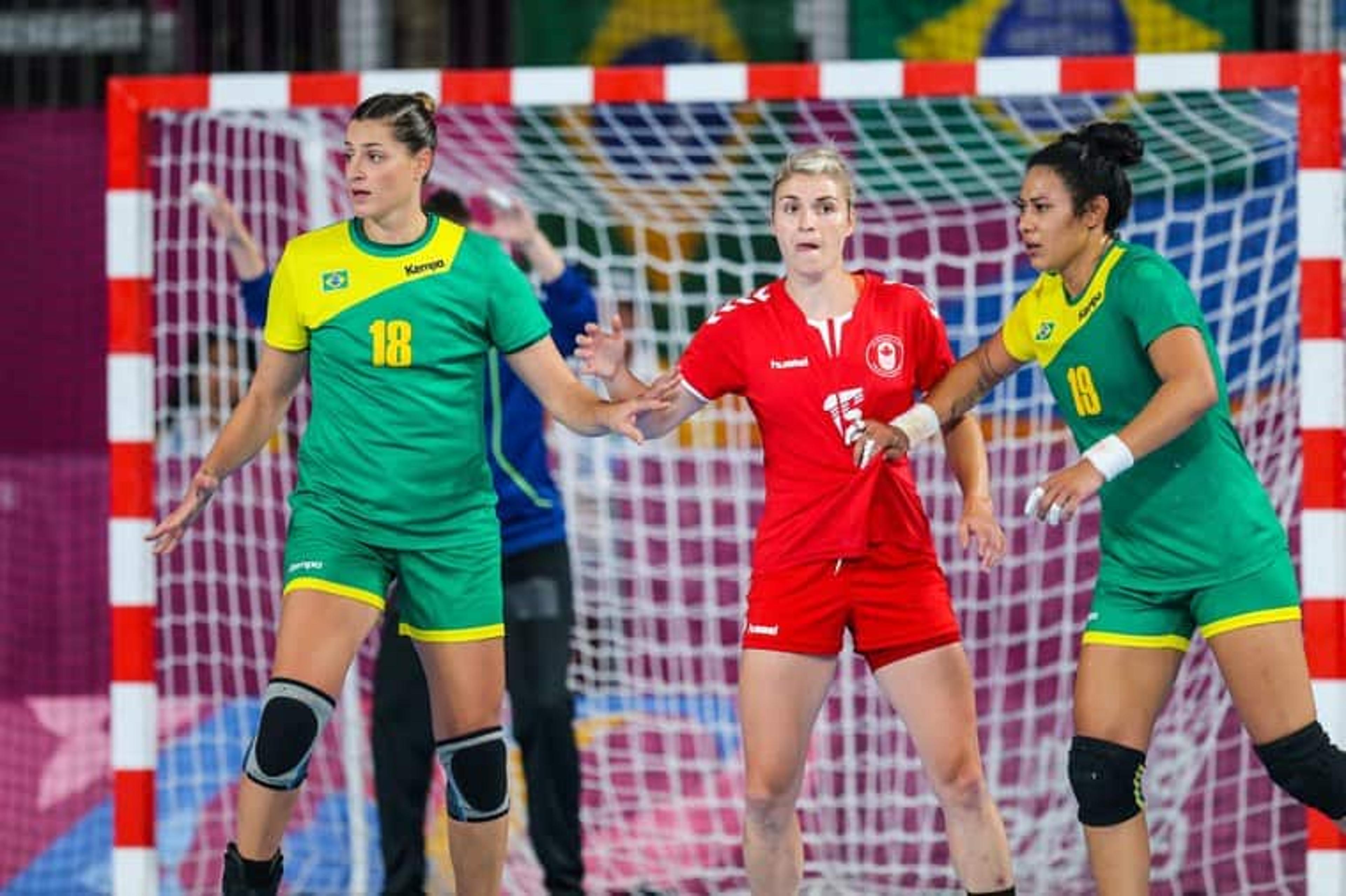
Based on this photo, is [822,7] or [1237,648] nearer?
[1237,648]

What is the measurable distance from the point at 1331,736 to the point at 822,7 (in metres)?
5.66

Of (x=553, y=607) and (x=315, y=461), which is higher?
(x=315, y=461)

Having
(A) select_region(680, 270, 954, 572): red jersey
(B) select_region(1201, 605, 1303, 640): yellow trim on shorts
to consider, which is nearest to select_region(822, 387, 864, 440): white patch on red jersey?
(A) select_region(680, 270, 954, 572): red jersey

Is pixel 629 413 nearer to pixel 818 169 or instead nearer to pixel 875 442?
pixel 875 442

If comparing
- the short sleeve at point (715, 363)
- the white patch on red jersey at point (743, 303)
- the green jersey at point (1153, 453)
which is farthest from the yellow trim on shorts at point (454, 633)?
the green jersey at point (1153, 453)

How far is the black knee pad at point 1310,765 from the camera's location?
473 centimetres

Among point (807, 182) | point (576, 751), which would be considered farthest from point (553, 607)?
point (807, 182)

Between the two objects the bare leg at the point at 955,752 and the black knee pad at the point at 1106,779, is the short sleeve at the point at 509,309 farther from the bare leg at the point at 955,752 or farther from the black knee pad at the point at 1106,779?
the black knee pad at the point at 1106,779

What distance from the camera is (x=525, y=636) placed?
19.5ft

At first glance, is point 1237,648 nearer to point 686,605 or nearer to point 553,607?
point 553,607

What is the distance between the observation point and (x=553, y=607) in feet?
19.6

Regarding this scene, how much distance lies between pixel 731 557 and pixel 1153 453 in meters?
3.00

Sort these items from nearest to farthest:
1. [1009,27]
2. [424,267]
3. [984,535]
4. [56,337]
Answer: [984,535], [424,267], [56,337], [1009,27]

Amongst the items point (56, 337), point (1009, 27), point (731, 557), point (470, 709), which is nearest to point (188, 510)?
point (470, 709)
